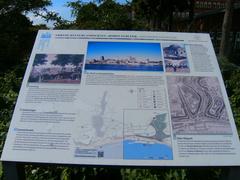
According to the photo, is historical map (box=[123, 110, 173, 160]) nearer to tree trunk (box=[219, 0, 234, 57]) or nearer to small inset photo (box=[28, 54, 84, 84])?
small inset photo (box=[28, 54, 84, 84])

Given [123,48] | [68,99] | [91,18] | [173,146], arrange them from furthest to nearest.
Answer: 1. [91,18]
2. [123,48]
3. [68,99]
4. [173,146]

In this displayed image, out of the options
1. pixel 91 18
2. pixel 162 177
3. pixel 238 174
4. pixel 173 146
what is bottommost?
pixel 91 18

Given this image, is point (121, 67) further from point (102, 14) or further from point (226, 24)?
point (226, 24)

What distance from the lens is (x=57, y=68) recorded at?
4070 millimetres

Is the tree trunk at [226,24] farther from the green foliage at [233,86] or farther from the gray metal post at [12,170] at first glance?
the gray metal post at [12,170]

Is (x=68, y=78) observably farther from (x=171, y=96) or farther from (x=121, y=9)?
(x=121, y=9)

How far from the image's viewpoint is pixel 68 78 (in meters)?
3.99

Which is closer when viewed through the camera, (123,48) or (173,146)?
(173,146)

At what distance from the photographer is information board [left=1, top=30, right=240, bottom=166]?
3.54 m

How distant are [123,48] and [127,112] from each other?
708 millimetres

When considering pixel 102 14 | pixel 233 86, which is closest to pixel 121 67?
pixel 233 86

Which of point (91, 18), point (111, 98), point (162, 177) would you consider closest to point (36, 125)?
point (111, 98)

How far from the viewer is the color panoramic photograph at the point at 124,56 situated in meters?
4.07

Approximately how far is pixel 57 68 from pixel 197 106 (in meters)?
1.23
